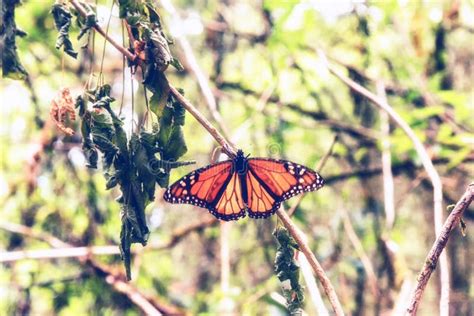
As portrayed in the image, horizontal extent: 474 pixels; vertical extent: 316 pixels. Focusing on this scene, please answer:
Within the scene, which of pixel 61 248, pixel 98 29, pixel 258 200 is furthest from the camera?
pixel 61 248

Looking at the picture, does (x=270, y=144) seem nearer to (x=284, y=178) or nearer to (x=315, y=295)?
(x=284, y=178)

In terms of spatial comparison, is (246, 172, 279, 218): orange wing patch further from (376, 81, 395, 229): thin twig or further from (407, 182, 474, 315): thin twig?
(376, 81, 395, 229): thin twig

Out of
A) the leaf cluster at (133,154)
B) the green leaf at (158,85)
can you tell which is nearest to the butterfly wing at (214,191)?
the leaf cluster at (133,154)

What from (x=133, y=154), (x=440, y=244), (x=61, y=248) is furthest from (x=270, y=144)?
(x=440, y=244)

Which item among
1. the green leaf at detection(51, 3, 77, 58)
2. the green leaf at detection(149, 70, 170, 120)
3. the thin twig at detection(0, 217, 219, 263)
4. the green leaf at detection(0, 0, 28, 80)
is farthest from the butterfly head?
the thin twig at detection(0, 217, 219, 263)

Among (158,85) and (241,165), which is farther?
(241,165)

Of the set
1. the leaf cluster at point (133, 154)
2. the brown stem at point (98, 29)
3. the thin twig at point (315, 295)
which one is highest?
the brown stem at point (98, 29)

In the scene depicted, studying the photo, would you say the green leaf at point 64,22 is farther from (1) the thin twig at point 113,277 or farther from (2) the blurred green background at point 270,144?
(1) the thin twig at point 113,277
